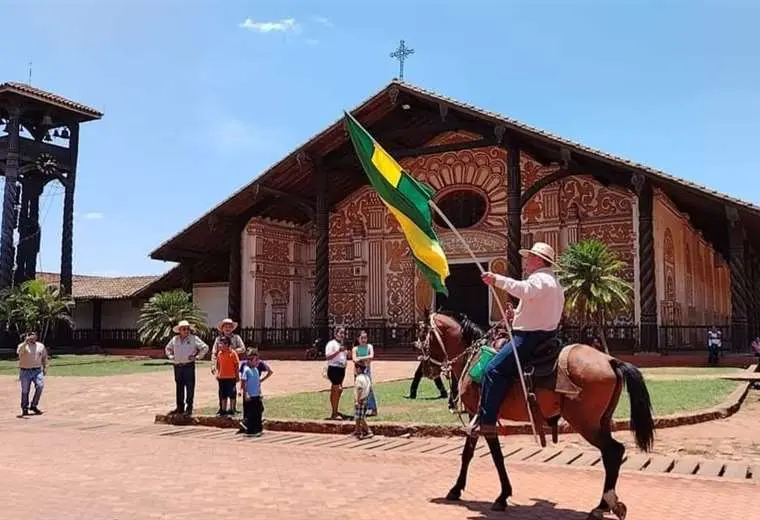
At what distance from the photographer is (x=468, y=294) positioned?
2611 cm

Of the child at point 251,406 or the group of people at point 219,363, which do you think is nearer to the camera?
the child at point 251,406

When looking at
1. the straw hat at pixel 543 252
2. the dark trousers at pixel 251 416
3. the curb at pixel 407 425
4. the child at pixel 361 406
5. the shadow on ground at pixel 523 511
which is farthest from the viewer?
the dark trousers at pixel 251 416

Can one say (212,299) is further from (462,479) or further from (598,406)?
(598,406)

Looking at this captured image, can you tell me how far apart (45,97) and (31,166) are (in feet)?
10.2

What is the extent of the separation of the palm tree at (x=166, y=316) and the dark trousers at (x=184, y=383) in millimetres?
15394

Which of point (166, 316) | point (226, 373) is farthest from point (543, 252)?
point (166, 316)

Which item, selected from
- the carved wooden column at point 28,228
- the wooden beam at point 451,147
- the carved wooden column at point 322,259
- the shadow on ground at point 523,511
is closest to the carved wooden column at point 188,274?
the carved wooden column at point 322,259

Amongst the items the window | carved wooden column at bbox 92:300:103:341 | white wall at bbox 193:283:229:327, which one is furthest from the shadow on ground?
carved wooden column at bbox 92:300:103:341

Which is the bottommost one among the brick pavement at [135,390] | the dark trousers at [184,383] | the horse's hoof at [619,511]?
the brick pavement at [135,390]

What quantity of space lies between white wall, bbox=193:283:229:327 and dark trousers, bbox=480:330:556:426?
25.4 m

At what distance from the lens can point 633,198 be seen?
23031mm

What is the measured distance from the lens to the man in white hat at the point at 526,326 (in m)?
5.79

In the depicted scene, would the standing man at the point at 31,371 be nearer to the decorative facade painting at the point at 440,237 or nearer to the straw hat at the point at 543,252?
the straw hat at the point at 543,252

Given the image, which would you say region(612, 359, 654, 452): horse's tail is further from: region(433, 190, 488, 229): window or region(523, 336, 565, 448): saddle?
region(433, 190, 488, 229): window
